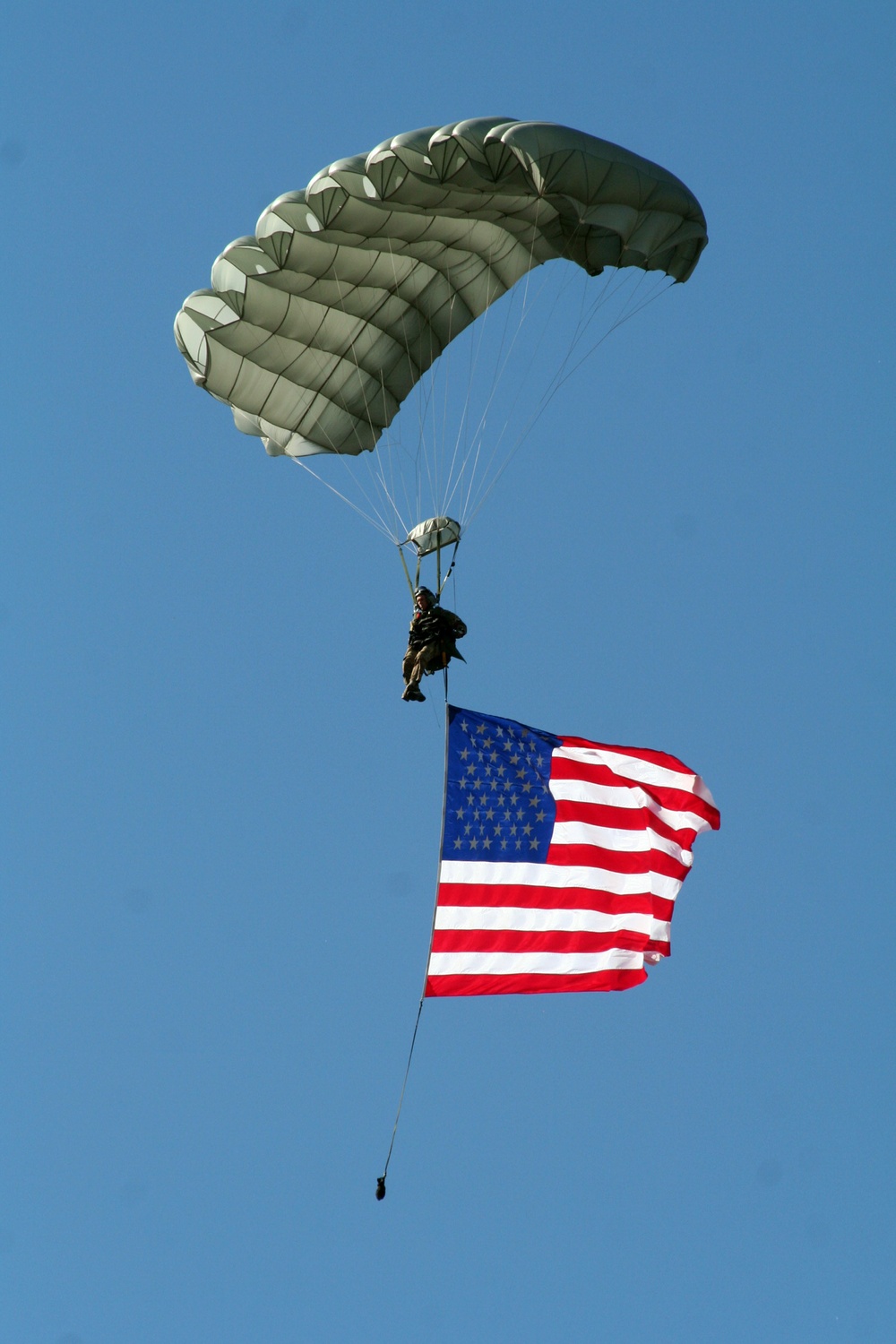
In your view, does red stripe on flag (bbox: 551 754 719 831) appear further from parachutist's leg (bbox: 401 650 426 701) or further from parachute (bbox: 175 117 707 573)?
parachute (bbox: 175 117 707 573)

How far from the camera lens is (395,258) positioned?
2345 centimetres

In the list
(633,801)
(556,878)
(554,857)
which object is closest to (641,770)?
(633,801)

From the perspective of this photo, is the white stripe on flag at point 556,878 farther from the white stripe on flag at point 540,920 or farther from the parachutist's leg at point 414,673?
the parachutist's leg at point 414,673

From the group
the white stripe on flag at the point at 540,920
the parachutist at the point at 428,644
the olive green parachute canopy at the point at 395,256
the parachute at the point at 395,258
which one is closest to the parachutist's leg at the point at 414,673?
the parachutist at the point at 428,644

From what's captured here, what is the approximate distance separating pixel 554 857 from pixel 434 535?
3.91 m

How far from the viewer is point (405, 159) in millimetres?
20375

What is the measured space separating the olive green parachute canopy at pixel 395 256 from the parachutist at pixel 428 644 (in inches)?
146

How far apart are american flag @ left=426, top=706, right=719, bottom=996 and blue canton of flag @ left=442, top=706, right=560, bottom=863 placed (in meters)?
0.01

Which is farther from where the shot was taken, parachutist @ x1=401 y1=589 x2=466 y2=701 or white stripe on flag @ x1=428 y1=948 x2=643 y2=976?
parachutist @ x1=401 y1=589 x2=466 y2=701

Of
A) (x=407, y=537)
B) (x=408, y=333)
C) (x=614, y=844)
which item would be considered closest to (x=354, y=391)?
(x=408, y=333)

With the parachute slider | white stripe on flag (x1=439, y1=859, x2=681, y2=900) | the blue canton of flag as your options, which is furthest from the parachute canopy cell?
white stripe on flag (x1=439, y1=859, x2=681, y2=900)

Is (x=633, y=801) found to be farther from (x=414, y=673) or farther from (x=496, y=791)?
(x=414, y=673)

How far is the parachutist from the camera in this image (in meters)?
21.9

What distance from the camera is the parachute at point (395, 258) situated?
67.1 ft
